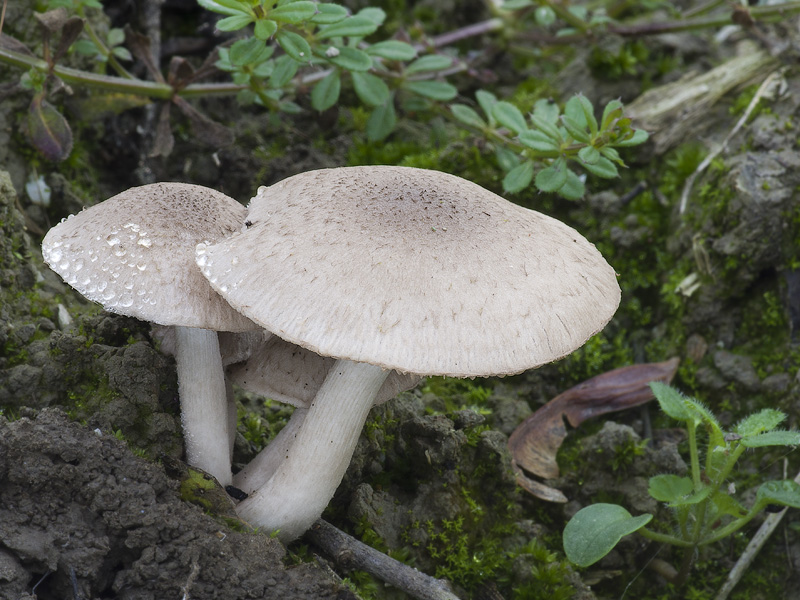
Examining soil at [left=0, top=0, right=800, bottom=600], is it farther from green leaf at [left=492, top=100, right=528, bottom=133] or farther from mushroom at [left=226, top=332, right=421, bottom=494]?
green leaf at [left=492, top=100, right=528, bottom=133]

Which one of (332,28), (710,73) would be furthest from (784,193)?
(332,28)

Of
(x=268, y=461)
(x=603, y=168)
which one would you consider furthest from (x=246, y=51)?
(x=268, y=461)

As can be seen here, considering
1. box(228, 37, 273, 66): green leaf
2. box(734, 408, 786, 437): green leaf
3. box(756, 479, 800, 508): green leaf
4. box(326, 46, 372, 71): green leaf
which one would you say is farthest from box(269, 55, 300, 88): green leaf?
box(756, 479, 800, 508): green leaf

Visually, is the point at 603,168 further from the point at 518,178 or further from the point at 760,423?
the point at 760,423

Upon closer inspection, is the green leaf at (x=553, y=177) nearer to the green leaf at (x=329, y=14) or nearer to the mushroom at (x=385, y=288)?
the mushroom at (x=385, y=288)

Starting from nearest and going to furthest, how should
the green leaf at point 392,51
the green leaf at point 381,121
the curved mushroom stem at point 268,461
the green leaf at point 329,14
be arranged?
1. the curved mushroom stem at point 268,461
2. the green leaf at point 329,14
3. the green leaf at point 392,51
4. the green leaf at point 381,121

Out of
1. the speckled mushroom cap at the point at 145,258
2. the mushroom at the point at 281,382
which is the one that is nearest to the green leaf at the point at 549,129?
the mushroom at the point at 281,382
